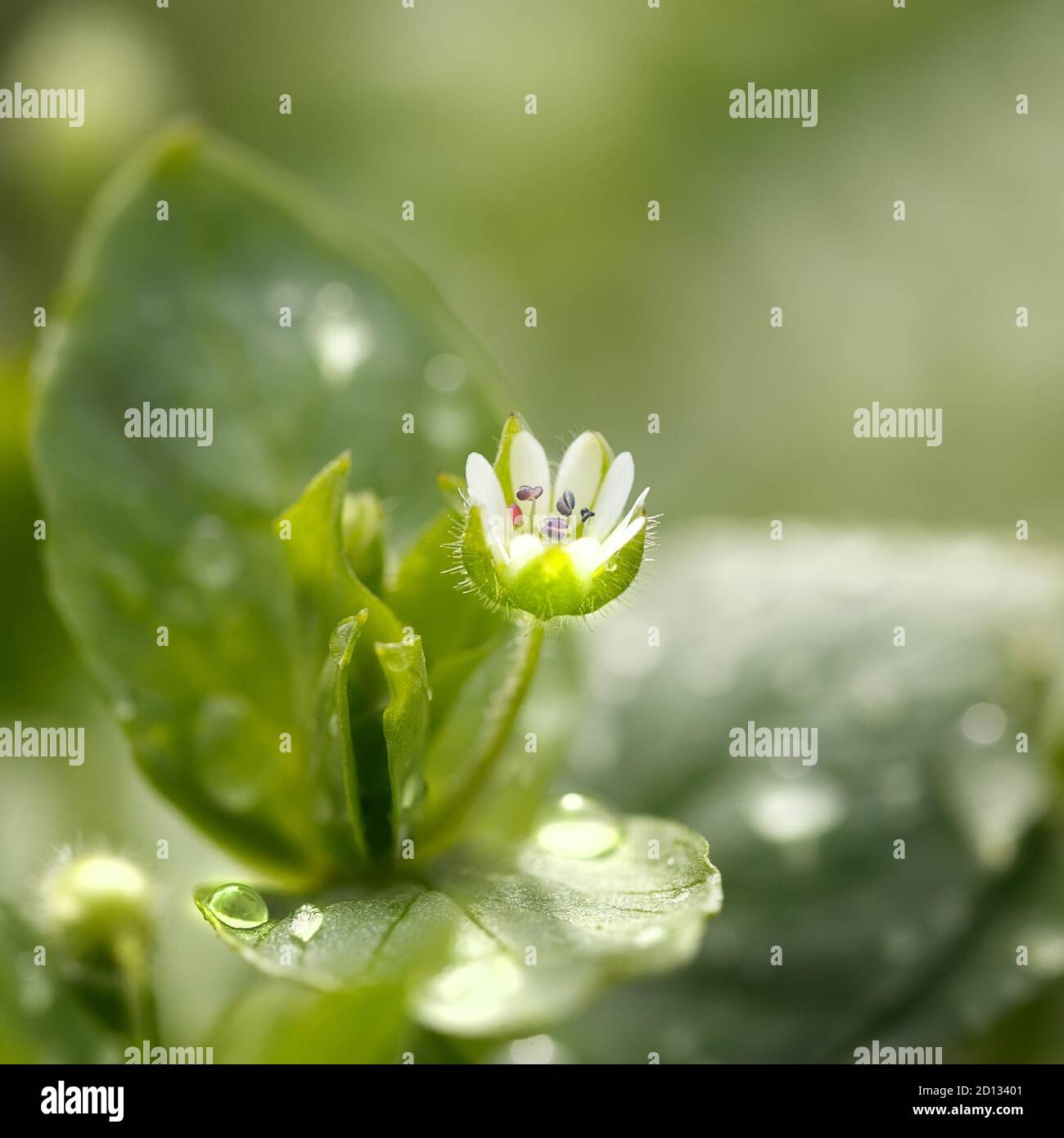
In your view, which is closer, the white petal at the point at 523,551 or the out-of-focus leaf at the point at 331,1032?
the white petal at the point at 523,551

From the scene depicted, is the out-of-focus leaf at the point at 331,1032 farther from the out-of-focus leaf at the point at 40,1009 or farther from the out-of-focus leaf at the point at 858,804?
the out-of-focus leaf at the point at 858,804

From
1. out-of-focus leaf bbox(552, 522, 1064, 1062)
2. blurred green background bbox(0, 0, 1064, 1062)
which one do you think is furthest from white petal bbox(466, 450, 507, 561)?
blurred green background bbox(0, 0, 1064, 1062)

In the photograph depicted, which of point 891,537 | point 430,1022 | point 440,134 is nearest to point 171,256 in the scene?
point 430,1022

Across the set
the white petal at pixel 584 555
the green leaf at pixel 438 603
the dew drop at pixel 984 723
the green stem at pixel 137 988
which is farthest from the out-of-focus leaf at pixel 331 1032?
the dew drop at pixel 984 723

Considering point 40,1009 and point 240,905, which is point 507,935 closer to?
point 240,905

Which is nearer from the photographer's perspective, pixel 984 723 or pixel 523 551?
pixel 523 551

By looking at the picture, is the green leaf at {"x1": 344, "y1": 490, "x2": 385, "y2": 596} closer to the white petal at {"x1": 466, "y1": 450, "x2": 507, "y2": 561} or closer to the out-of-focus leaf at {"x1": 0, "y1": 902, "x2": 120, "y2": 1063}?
the white petal at {"x1": 466, "y1": 450, "x2": 507, "y2": 561}

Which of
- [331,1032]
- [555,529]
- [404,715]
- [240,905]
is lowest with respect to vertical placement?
[331,1032]

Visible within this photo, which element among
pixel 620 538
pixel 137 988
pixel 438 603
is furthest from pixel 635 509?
pixel 137 988
